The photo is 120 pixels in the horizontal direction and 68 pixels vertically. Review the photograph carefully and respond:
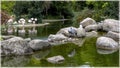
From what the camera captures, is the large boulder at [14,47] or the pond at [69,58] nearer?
the pond at [69,58]

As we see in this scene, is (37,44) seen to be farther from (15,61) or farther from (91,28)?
(91,28)

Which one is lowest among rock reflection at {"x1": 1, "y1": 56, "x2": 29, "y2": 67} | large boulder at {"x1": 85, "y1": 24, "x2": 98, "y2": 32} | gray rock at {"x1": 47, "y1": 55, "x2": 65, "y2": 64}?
large boulder at {"x1": 85, "y1": 24, "x2": 98, "y2": 32}

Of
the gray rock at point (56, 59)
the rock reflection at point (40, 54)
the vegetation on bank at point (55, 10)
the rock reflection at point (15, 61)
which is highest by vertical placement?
the gray rock at point (56, 59)

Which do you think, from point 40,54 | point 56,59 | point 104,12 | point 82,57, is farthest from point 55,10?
point 56,59

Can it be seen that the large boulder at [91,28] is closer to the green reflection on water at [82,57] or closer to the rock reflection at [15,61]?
the green reflection on water at [82,57]

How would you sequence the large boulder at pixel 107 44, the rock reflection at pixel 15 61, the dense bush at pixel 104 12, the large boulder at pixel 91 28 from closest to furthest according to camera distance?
the rock reflection at pixel 15 61, the large boulder at pixel 107 44, the large boulder at pixel 91 28, the dense bush at pixel 104 12

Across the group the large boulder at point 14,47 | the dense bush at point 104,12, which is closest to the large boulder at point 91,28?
the dense bush at point 104,12

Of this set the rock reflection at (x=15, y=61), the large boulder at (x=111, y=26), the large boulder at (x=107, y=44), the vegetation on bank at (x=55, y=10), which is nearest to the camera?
the rock reflection at (x=15, y=61)

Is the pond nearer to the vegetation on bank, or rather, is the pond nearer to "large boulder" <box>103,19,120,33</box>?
"large boulder" <box>103,19,120,33</box>

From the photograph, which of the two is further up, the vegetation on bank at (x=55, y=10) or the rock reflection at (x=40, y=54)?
the rock reflection at (x=40, y=54)

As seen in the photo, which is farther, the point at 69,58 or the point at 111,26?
the point at 111,26

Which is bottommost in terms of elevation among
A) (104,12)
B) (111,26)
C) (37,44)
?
(104,12)

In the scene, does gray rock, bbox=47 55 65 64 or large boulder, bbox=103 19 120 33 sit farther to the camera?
large boulder, bbox=103 19 120 33

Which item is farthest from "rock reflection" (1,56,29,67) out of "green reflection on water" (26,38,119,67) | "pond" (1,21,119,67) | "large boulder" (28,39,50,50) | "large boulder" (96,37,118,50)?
"large boulder" (96,37,118,50)
